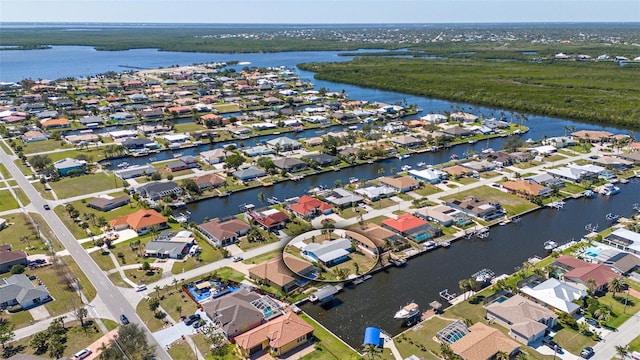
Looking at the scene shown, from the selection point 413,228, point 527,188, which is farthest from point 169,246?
point 527,188

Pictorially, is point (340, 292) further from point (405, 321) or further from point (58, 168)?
point (58, 168)

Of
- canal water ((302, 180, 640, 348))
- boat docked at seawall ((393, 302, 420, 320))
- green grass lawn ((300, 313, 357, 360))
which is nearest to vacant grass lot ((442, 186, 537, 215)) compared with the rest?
canal water ((302, 180, 640, 348))

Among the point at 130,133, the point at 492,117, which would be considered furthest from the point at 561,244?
the point at 130,133

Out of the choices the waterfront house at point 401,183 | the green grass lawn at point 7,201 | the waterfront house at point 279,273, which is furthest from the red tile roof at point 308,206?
the green grass lawn at point 7,201

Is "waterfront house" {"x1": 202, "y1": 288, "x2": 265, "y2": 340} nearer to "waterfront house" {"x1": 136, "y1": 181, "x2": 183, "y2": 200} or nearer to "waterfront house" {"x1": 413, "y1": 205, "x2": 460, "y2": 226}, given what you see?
"waterfront house" {"x1": 413, "y1": 205, "x2": 460, "y2": 226}

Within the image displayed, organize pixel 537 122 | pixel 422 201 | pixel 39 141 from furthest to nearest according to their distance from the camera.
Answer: pixel 537 122, pixel 39 141, pixel 422 201
